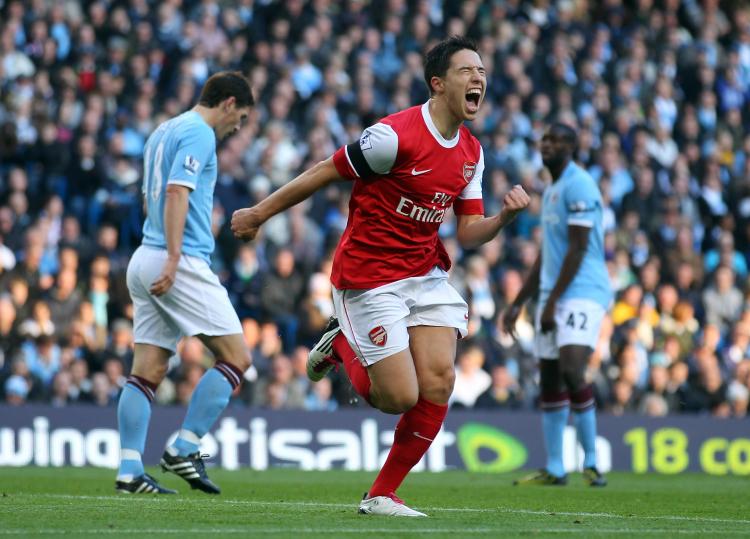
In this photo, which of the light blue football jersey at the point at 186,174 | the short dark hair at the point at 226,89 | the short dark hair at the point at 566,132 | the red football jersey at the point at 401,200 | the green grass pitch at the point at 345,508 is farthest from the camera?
the short dark hair at the point at 566,132

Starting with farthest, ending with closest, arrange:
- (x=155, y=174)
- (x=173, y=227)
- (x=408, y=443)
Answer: (x=155, y=174)
(x=173, y=227)
(x=408, y=443)

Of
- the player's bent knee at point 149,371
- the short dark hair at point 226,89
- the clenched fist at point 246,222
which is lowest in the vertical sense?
the player's bent knee at point 149,371

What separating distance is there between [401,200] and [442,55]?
80 cm

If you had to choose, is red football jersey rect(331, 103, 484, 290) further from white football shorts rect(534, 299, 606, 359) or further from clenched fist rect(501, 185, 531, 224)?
white football shorts rect(534, 299, 606, 359)

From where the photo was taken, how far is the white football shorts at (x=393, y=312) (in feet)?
23.4

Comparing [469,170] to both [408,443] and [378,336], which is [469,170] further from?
[408,443]

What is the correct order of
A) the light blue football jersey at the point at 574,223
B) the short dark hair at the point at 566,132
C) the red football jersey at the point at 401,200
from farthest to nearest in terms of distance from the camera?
the short dark hair at the point at 566,132 < the light blue football jersey at the point at 574,223 < the red football jersey at the point at 401,200

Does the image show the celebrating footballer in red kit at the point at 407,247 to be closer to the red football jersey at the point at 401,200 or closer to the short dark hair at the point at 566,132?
the red football jersey at the point at 401,200

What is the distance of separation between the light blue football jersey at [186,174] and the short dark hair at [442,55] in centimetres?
197

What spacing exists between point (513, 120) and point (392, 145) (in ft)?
43.9

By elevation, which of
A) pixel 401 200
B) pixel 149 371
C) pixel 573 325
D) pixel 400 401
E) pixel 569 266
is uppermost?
pixel 569 266

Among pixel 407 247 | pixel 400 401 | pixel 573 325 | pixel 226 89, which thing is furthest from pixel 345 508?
pixel 573 325

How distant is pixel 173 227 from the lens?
8.74 metres

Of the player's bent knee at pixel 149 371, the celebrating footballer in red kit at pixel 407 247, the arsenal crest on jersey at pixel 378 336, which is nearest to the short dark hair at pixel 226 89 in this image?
the player's bent knee at pixel 149 371
